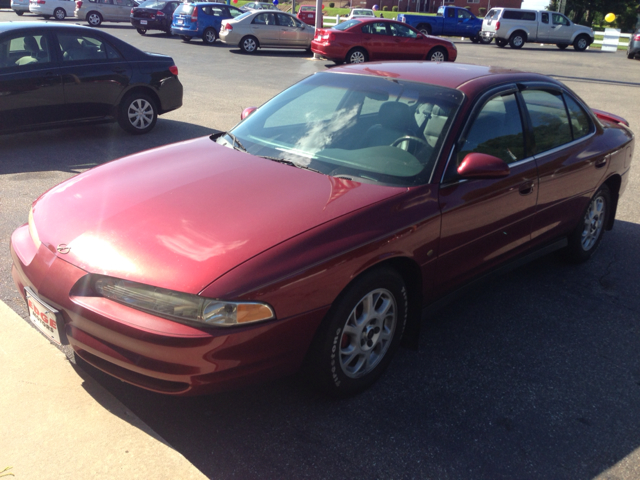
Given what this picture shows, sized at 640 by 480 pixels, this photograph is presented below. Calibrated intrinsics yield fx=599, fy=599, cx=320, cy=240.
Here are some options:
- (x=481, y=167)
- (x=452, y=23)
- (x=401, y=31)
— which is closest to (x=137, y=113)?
(x=481, y=167)

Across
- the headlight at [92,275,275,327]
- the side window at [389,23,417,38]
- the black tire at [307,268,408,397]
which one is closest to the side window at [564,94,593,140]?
the black tire at [307,268,408,397]

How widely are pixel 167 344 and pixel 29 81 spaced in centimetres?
656

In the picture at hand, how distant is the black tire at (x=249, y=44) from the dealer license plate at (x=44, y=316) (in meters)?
20.3

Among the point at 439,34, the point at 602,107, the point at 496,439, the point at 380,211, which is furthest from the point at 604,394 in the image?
the point at 439,34

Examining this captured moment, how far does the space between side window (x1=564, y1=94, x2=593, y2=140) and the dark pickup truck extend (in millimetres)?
31062

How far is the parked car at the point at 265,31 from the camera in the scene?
21.7 meters

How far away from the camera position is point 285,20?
73.2 feet

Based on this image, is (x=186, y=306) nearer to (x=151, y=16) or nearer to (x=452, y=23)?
(x=151, y=16)

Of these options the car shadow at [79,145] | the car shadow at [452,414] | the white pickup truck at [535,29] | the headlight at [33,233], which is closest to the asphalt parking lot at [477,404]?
the car shadow at [452,414]

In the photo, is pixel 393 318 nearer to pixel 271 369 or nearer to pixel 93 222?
pixel 271 369

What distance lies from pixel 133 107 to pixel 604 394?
7618 millimetres

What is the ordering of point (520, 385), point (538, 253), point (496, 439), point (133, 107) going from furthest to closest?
point (133, 107) → point (538, 253) → point (520, 385) → point (496, 439)

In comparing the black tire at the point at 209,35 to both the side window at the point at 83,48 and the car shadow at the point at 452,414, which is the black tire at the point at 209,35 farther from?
the car shadow at the point at 452,414

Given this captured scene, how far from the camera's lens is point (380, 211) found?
3088 mm
